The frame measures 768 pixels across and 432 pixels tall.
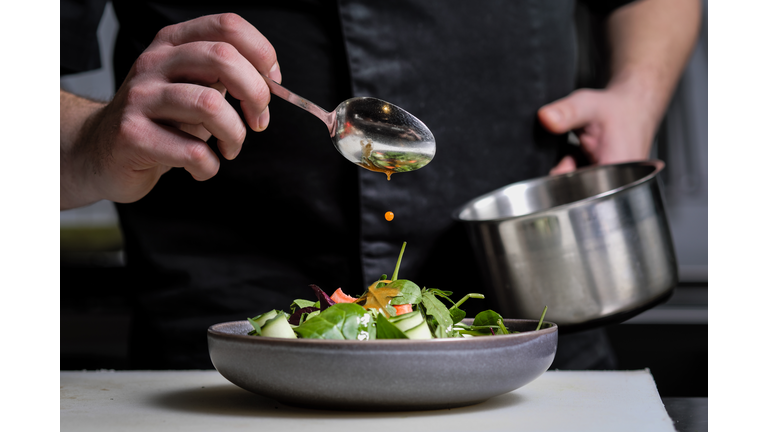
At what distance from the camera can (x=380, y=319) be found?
1.75ft

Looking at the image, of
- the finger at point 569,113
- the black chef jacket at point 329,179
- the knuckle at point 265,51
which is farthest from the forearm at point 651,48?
the knuckle at point 265,51

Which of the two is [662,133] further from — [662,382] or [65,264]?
[65,264]

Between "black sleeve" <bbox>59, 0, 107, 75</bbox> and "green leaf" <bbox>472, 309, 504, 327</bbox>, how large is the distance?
2.60ft

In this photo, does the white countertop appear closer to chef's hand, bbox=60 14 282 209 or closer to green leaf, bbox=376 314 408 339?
green leaf, bbox=376 314 408 339

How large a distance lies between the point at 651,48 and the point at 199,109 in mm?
867

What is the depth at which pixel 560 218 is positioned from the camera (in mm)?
764

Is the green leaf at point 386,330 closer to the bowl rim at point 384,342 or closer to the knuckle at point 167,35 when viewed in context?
the bowl rim at point 384,342

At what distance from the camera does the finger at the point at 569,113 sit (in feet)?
3.37

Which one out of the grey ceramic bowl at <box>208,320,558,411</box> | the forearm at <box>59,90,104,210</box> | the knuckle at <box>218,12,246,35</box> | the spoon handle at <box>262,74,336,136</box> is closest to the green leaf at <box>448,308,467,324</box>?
the grey ceramic bowl at <box>208,320,558,411</box>

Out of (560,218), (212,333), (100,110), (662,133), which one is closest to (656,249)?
(560,218)

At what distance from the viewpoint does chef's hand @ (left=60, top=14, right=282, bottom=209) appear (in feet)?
2.10

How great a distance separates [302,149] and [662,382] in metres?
1.44

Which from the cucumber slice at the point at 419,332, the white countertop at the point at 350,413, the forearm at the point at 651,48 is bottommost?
the white countertop at the point at 350,413

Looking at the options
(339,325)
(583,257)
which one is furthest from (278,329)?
(583,257)
